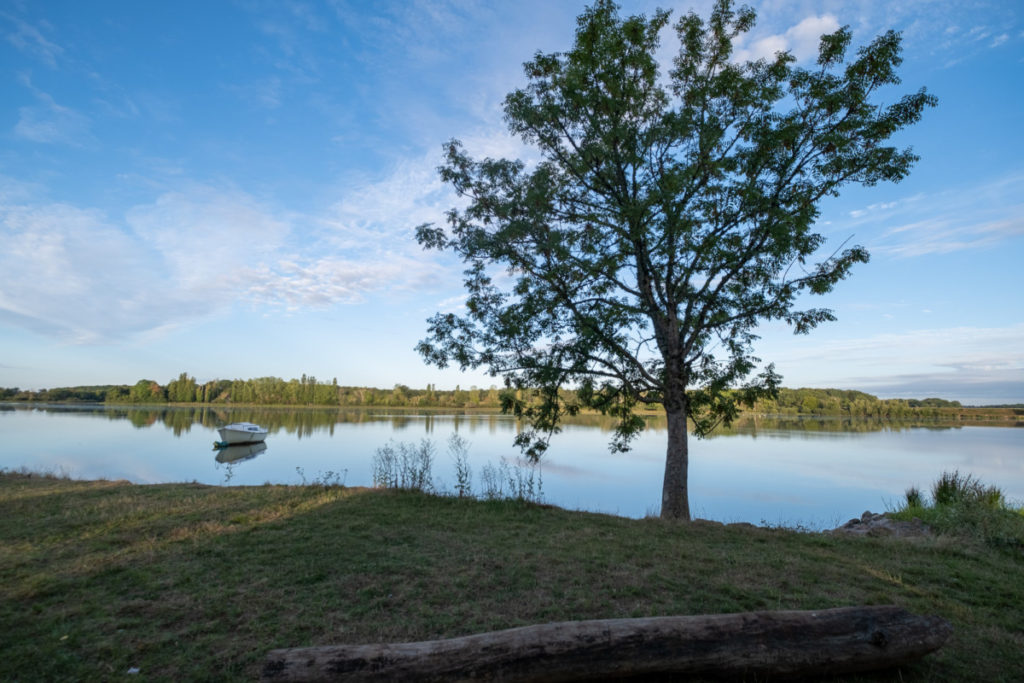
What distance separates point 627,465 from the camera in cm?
2269

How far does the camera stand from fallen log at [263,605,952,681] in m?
2.74

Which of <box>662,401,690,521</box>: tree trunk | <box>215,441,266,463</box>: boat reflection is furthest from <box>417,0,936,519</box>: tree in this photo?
<box>215,441,266,463</box>: boat reflection

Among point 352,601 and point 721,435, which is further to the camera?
point 721,435

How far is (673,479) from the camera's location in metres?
8.80

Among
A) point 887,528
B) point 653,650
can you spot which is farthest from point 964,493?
point 653,650

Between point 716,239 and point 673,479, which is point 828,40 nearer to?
point 716,239

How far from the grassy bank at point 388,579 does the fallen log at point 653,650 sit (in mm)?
306

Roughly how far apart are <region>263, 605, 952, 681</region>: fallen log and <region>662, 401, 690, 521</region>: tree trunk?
5.37m

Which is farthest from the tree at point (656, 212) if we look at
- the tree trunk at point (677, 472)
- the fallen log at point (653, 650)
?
the fallen log at point (653, 650)

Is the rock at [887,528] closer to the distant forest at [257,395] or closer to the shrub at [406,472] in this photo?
Answer: the shrub at [406,472]

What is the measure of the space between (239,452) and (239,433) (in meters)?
1.98

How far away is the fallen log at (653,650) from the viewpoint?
2744 mm

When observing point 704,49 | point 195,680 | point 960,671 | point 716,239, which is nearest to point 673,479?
point 716,239

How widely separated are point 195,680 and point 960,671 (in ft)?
16.4
